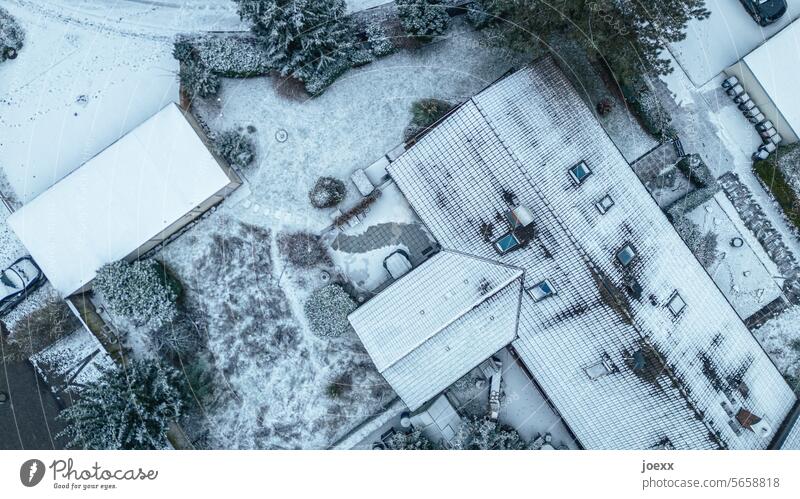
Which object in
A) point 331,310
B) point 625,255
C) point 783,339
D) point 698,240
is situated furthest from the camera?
point 783,339

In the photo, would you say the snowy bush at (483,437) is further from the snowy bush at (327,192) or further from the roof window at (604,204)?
the snowy bush at (327,192)

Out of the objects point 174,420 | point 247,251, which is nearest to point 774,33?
point 247,251

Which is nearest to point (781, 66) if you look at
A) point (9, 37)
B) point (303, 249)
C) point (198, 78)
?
point (303, 249)

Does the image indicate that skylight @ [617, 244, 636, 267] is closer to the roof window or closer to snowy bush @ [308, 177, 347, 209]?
the roof window

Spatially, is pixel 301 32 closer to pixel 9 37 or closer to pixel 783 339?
pixel 9 37
